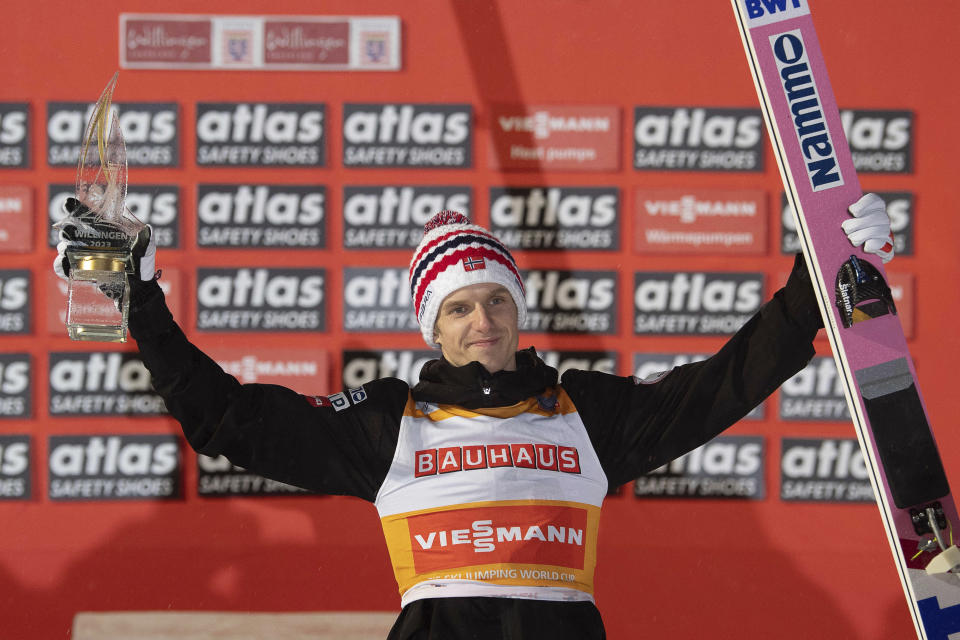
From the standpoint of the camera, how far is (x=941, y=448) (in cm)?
277

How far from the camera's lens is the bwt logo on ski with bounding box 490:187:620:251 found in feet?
8.82

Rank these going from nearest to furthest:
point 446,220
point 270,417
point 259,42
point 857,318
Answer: point 270,417 → point 857,318 → point 446,220 → point 259,42

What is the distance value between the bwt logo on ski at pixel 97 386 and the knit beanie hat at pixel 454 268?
1314mm

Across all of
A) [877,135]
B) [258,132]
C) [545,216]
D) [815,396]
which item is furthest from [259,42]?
[815,396]

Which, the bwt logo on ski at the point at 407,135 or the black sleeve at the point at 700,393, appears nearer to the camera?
the black sleeve at the point at 700,393

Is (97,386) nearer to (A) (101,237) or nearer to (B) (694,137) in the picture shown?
(A) (101,237)

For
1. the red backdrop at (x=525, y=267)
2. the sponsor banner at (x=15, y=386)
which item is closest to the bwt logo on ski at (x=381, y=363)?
the red backdrop at (x=525, y=267)

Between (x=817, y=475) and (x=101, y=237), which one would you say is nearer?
(x=101, y=237)

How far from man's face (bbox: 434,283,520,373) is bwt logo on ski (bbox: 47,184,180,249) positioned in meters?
1.34

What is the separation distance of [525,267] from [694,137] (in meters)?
0.71

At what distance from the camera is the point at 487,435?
1.69 meters

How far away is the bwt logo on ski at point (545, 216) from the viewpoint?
269 cm

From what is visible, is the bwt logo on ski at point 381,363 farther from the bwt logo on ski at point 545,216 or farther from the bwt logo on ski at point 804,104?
the bwt logo on ski at point 804,104

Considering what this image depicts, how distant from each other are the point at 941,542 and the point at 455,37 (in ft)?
6.63
